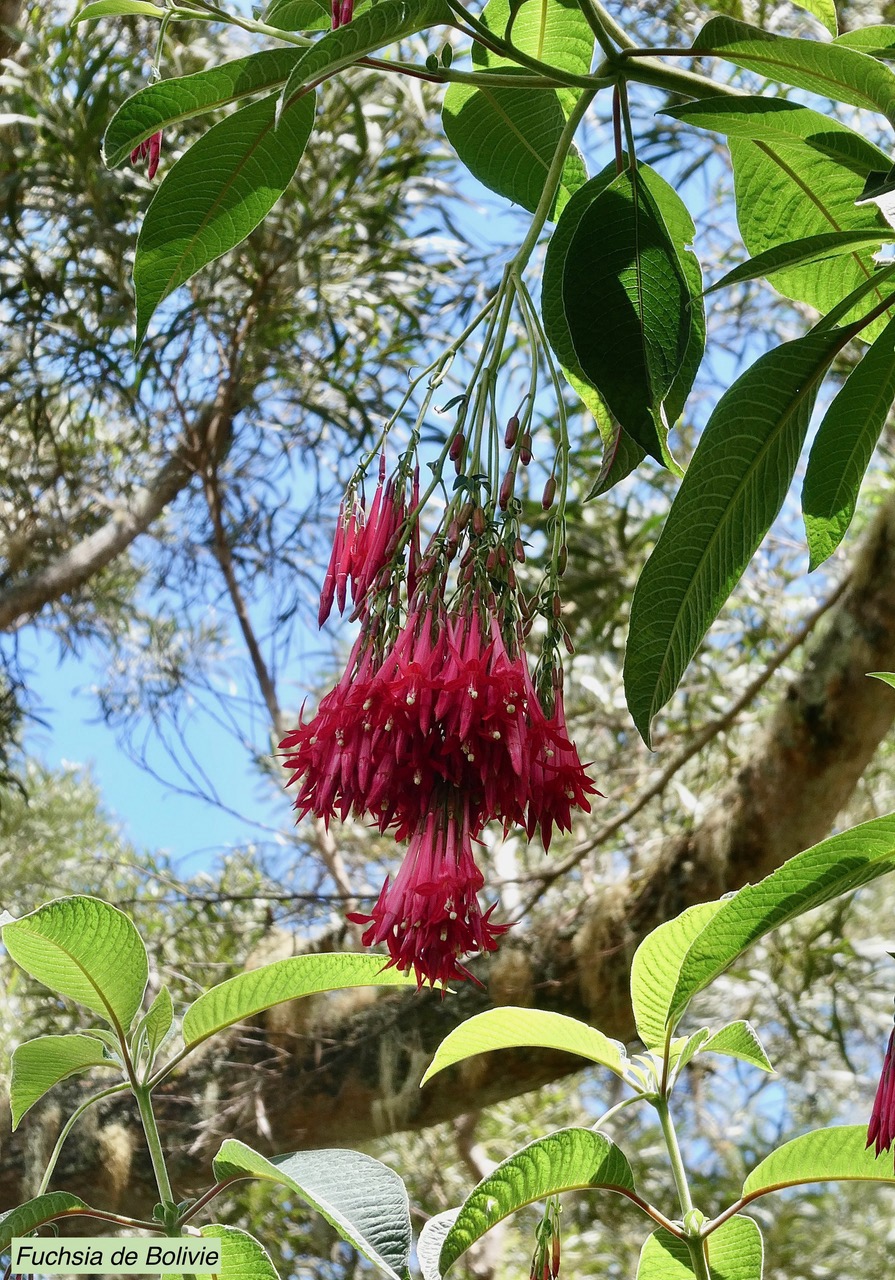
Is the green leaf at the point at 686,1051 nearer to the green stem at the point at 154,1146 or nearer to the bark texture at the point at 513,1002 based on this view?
the green stem at the point at 154,1146

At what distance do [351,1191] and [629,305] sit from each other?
15.7 inches

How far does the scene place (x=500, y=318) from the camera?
53 cm

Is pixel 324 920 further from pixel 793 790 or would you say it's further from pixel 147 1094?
pixel 147 1094

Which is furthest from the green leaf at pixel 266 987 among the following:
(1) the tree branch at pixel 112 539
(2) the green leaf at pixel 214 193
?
(1) the tree branch at pixel 112 539

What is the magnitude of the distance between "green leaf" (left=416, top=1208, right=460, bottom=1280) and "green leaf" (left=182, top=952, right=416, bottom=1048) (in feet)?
0.39

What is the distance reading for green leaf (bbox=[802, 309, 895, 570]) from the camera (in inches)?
23.2

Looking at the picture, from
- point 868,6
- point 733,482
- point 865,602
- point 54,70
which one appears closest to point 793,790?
point 865,602

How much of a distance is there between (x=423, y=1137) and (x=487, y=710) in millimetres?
2745

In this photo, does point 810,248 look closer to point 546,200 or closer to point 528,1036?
point 546,200

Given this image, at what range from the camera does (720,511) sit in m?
0.55

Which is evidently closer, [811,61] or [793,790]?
[811,61]

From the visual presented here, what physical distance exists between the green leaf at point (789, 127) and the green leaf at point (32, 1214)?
1.80 ft

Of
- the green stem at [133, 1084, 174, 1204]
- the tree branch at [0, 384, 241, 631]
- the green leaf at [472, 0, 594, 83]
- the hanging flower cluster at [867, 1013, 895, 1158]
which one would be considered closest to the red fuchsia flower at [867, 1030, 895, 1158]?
the hanging flower cluster at [867, 1013, 895, 1158]

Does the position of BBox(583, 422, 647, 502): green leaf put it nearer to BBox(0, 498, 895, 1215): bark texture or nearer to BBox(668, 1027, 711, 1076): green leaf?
BBox(668, 1027, 711, 1076): green leaf
